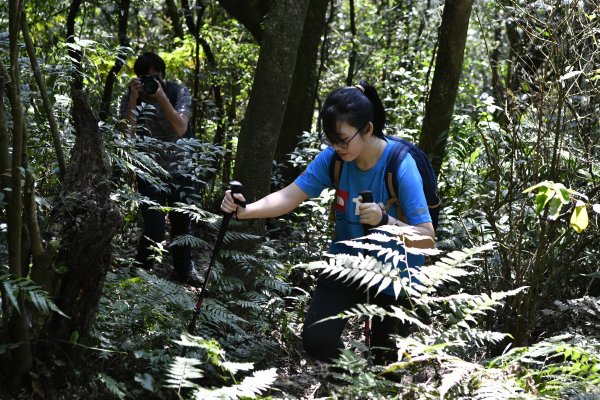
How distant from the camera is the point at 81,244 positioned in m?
3.68

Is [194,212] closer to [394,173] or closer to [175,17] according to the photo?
[394,173]

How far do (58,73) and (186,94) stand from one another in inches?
59.1

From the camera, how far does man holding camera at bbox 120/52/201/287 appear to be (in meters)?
6.57

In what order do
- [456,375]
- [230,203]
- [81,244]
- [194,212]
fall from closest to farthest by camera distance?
1. [456,375]
2. [81,244]
3. [230,203]
4. [194,212]

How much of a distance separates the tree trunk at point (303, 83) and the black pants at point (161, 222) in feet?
6.94

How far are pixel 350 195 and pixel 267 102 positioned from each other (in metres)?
1.76

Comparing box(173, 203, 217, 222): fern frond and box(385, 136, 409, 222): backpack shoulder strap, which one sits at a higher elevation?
box(385, 136, 409, 222): backpack shoulder strap

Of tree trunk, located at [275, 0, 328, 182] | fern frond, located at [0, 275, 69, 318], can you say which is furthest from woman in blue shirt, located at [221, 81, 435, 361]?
tree trunk, located at [275, 0, 328, 182]

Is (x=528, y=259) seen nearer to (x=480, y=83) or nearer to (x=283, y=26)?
(x=283, y=26)

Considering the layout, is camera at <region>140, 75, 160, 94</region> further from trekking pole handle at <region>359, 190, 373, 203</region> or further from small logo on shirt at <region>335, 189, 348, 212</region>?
trekking pole handle at <region>359, 190, 373, 203</region>

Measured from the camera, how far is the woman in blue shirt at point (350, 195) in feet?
12.6

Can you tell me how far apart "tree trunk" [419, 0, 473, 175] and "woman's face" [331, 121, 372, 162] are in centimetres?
331

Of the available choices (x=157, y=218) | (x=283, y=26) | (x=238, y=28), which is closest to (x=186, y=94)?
(x=157, y=218)

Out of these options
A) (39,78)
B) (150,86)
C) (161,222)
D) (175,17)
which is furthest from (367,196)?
(175,17)
